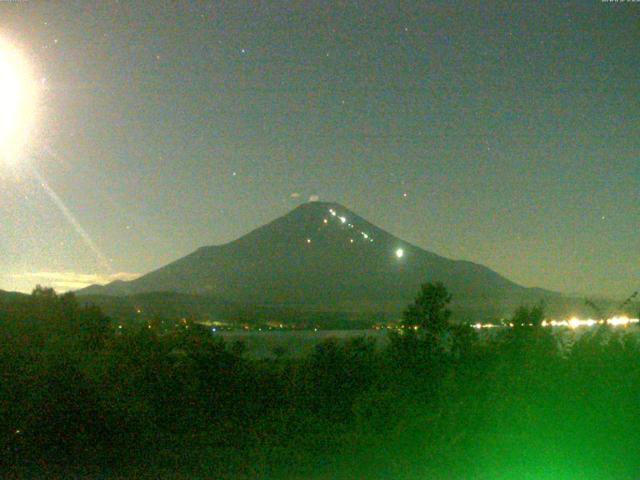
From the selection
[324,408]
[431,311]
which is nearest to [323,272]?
[431,311]

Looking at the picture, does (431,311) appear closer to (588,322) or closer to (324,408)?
(324,408)

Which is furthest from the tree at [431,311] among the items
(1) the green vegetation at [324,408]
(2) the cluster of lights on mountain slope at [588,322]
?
(2) the cluster of lights on mountain slope at [588,322]

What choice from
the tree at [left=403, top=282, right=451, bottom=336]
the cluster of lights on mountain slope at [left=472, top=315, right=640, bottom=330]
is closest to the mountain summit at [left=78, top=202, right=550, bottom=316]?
the tree at [left=403, top=282, right=451, bottom=336]

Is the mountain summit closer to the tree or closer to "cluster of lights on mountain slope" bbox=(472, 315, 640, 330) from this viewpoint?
the tree

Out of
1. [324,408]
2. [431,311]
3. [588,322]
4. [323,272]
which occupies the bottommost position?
[324,408]

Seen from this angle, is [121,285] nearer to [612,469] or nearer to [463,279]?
[463,279]
